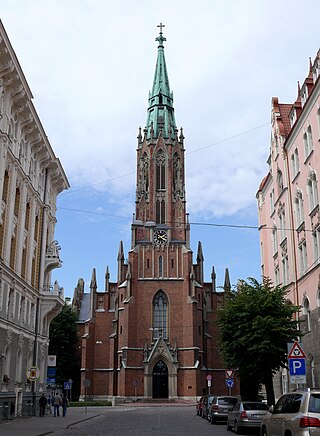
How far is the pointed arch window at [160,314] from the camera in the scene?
6925 cm

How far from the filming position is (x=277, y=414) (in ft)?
43.6

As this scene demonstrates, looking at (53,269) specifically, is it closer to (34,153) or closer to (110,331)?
(34,153)

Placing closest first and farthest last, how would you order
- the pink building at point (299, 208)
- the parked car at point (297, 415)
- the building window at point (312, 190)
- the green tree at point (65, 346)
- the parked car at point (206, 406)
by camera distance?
the parked car at point (297, 415), the pink building at point (299, 208), the building window at point (312, 190), the parked car at point (206, 406), the green tree at point (65, 346)

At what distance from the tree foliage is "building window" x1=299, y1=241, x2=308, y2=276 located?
2101 inches

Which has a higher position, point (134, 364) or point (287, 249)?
point (287, 249)

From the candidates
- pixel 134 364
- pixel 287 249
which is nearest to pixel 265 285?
pixel 287 249

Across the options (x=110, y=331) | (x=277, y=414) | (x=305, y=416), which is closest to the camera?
(x=305, y=416)

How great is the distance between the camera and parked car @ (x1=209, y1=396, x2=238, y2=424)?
1085 inches

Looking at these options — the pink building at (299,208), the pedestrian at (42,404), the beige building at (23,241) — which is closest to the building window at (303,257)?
the pink building at (299,208)

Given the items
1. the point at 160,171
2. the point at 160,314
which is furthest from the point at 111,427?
the point at 160,171

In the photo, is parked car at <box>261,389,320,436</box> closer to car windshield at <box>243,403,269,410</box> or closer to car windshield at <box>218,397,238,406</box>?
car windshield at <box>243,403,269,410</box>

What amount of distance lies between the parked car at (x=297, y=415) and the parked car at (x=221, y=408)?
1442cm

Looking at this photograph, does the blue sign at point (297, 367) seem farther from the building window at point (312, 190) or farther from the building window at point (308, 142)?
the building window at point (308, 142)

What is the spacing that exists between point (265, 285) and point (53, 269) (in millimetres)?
15392
